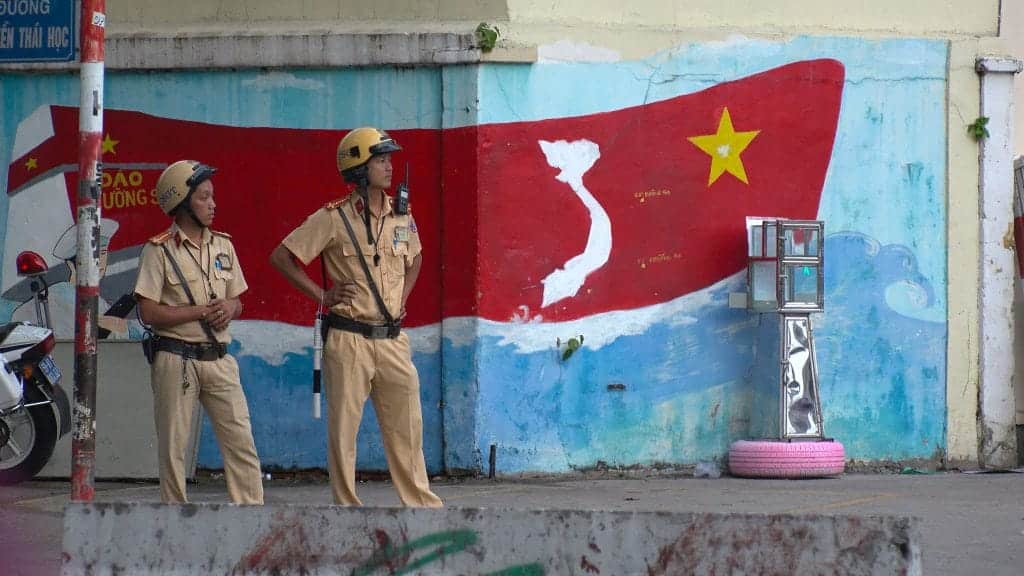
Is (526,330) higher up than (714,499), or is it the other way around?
(526,330)

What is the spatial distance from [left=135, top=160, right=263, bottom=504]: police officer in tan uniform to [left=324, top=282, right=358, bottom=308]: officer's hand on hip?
488 millimetres

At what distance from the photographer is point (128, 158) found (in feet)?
37.3

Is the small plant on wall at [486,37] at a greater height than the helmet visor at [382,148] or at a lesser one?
greater

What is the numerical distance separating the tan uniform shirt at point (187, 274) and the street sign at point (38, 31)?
1.41 meters

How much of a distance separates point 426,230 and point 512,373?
1171 millimetres

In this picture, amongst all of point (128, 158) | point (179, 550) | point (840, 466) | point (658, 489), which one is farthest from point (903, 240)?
point (179, 550)

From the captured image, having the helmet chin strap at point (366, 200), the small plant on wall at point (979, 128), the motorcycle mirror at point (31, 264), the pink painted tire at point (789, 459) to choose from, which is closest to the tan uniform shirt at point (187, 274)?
the helmet chin strap at point (366, 200)

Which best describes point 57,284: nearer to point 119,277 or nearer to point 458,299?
point 119,277

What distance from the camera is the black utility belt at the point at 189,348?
774 centimetres

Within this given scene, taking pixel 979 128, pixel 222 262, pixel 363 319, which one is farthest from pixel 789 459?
pixel 222 262

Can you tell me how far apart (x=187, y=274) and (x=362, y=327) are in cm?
92

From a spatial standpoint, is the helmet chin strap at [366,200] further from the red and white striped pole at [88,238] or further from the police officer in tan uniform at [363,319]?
the red and white striped pole at [88,238]

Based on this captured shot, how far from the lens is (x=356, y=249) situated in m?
8.03

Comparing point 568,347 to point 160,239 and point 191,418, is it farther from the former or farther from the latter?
point 160,239
